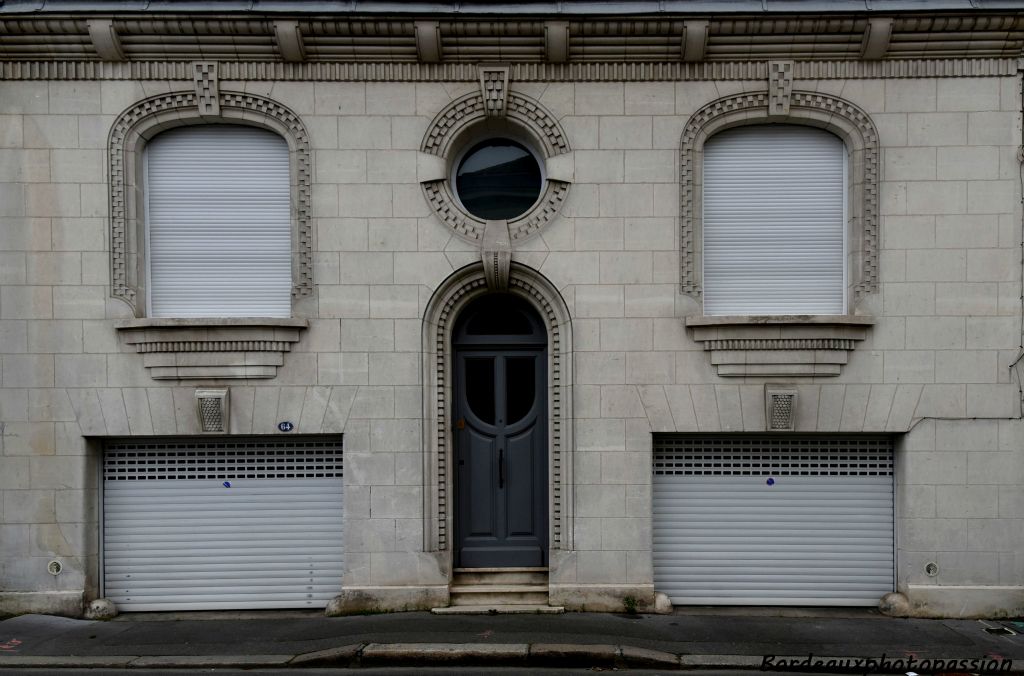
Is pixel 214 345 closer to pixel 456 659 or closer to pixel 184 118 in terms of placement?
pixel 184 118

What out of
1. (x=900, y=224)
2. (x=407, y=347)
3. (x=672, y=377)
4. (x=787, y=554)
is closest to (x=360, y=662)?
(x=407, y=347)

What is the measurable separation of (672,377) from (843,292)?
2345 mm

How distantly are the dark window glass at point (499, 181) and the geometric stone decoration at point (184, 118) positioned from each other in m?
1.89

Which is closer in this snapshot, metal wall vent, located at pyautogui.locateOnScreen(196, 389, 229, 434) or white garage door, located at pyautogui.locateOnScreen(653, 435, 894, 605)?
metal wall vent, located at pyautogui.locateOnScreen(196, 389, 229, 434)

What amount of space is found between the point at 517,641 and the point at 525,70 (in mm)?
6325

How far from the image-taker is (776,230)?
8562 mm

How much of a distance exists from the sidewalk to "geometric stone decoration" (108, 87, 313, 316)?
145 inches

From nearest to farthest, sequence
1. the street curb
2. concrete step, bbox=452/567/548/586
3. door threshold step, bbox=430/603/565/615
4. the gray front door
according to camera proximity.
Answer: the street curb < door threshold step, bbox=430/603/565/615 < concrete step, bbox=452/567/548/586 < the gray front door

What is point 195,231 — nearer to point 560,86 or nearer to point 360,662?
point 560,86

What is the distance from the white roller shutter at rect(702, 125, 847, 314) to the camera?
28.0 feet

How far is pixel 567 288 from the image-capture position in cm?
829

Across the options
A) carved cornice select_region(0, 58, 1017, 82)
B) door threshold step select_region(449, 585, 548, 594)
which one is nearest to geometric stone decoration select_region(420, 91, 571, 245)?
carved cornice select_region(0, 58, 1017, 82)

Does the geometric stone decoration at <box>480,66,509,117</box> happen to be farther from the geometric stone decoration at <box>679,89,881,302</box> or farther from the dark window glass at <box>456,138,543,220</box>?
the geometric stone decoration at <box>679,89,881,302</box>

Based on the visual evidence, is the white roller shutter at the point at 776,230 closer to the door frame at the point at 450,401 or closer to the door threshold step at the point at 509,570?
the door frame at the point at 450,401
